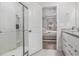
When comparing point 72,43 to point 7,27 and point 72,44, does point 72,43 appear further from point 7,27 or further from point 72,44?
point 7,27

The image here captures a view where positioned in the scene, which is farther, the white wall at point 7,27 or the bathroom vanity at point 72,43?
the white wall at point 7,27

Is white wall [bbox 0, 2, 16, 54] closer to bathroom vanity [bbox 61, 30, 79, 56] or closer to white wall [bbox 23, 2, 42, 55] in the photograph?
white wall [bbox 23, 2, 42, 55]

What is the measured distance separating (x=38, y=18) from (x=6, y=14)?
1488 millimetres

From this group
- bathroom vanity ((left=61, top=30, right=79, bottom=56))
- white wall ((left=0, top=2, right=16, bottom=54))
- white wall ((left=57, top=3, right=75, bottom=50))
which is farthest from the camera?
white wall ((left=57, top=3, right=75, bottom=50))

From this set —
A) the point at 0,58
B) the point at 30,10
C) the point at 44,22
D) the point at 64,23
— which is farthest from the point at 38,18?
the point at 0,58

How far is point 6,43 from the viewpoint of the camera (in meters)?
1.78

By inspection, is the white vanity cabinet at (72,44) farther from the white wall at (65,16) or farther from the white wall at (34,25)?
the white wall at (65,16)

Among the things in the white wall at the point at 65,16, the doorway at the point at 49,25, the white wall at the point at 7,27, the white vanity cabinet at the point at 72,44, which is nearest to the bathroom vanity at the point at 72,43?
the white vanity cabinet at the point at 72,44

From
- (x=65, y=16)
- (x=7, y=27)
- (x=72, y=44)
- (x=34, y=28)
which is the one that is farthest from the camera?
(x=65, y=16)

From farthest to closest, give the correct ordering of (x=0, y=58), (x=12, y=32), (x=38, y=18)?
1. (x=38, y=18)
2. (x=12, y=32)
3. (x=0, y=58)

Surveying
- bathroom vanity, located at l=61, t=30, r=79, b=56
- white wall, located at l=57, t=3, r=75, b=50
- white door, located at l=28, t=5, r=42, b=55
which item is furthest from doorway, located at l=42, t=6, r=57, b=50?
bathroom vanity, located at l=61, t=30, r=79, b=56

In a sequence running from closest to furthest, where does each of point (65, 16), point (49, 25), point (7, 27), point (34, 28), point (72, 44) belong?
point (72, 44) < point (7, 27) < point (34, 28) < point (65, 16) < point (49, 25)

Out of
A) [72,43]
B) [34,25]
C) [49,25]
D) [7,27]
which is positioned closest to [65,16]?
[34,25]

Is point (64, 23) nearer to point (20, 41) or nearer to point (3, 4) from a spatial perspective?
point (20, 41)
